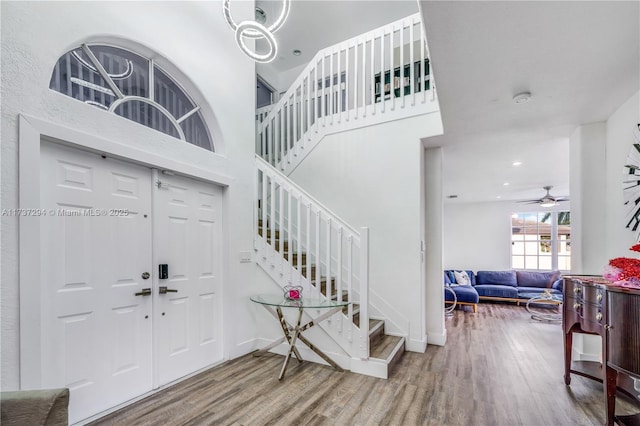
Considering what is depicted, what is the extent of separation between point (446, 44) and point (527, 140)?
254 centimetres

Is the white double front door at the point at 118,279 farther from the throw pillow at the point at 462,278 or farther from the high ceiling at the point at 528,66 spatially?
the throw pillow at the point at 462,278

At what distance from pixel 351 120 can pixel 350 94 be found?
2.43ft

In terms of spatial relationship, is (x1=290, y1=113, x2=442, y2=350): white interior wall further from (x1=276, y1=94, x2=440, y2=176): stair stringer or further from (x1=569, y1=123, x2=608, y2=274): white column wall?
(x1=569, y1=123, x2=608, y2=274): white column wall

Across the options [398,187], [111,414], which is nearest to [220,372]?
[111,414]

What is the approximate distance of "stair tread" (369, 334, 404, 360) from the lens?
10.4 ft

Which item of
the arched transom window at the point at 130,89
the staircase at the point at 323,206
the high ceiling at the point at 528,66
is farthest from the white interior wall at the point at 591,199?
the arched transom window at the point at 130,89

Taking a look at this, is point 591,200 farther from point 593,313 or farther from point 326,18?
point 326,18

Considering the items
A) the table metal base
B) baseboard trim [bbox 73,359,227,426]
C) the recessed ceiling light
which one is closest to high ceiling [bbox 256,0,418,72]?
the recessed ceiling light

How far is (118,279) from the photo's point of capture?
2.44m

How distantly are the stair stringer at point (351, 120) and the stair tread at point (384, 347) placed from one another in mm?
2775

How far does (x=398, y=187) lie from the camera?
3900 mm

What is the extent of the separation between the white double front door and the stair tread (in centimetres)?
173

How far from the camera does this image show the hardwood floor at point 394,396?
228 cm

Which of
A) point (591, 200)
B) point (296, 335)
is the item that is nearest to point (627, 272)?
point (591, 200)
